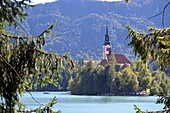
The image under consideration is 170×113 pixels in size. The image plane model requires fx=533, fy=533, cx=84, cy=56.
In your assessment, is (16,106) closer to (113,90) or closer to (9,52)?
(9,52)

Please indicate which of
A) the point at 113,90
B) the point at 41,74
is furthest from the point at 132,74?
the point at 41,74

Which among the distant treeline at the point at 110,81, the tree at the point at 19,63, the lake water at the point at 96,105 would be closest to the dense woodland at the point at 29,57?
the tree at the point at 19,63

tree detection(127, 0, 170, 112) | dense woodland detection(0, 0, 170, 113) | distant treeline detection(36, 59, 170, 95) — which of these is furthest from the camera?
distant treeline detection(36, 59, 170, 95)

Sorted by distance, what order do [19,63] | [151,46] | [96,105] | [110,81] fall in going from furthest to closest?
1. [110,81]
2. [96,105]
3. [151,46]
4. [19,63]

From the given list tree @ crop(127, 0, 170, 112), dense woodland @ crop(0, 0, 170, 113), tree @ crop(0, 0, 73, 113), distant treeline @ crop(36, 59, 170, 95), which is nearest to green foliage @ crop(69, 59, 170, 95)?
distant treeline @ crop(36, 59, 170, 95)

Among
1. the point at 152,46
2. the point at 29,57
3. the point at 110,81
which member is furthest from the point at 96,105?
the point at 29,57

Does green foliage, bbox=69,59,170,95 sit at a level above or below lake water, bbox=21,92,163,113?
above

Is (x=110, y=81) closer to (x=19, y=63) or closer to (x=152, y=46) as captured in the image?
(x=152, y=46)

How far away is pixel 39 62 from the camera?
583 centimetres

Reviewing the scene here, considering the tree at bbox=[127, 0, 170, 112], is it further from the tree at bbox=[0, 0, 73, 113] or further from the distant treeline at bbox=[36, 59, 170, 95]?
the distant treeline at bbox=[36, 59, 170, 95]

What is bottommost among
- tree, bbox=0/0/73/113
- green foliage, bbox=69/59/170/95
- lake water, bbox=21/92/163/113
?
lake water, bbox=21/92/163/113

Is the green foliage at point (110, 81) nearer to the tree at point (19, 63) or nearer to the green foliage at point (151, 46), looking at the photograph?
the green foliage at point (151, 46)

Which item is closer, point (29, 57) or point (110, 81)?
point (29, 57)

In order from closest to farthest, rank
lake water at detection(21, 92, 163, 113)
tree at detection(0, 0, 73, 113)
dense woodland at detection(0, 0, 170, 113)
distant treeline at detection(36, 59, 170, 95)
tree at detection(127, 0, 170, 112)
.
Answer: dense woodland at detection(0, 0, 170, 113) → tree at detection(0, 0, 73, 113) → tree at detection(127, 0, 170, 112) → lake water at detection(21, 92, 163, 113) → distant treeline at detection(36, 59, 170, 95)
